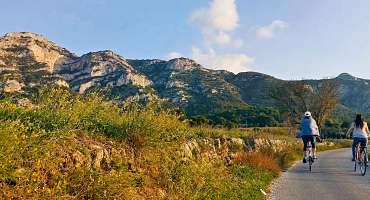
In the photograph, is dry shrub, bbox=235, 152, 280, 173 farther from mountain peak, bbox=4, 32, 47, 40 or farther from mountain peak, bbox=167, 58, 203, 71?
mountain peak, bbox=4, 32, 47, 40

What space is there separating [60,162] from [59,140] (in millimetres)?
605

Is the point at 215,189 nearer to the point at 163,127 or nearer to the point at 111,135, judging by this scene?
the point at 163,127

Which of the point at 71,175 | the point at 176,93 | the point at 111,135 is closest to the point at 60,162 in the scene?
the point at 71,175

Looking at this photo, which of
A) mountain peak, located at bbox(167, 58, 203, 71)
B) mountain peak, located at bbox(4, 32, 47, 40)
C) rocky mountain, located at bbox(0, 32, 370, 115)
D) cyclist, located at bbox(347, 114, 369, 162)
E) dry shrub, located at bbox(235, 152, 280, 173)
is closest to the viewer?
cyclist, located at bbox(347, 114, 369, 162)

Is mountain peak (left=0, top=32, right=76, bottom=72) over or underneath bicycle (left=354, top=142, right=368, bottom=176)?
over

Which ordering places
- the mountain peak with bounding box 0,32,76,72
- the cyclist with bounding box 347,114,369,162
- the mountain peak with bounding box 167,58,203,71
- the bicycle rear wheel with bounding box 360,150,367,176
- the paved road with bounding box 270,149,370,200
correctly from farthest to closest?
the mountain peak with bounding box 167,58,203,71, the mountain peak with bounding box 0,32,76,72, the cyclist with bounding box 347,114,369,162, the bicycle rear wheel with bounding box 360,150,367,176, the paved road with bounding box 270,149,370,200

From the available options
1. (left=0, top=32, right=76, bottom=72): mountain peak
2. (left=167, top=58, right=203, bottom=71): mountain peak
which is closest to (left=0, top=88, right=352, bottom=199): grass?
(left=0, top=32, right=76, bottom=72): mountain peak

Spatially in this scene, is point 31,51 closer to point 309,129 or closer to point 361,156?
point 309,129

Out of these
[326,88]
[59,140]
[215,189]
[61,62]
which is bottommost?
[215,189]

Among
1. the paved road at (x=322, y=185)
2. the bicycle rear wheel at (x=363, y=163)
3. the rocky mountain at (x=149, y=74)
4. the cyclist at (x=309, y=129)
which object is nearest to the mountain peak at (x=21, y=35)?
the rocky mountain at (x=149, y=74)

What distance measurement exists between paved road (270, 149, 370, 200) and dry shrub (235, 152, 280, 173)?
71cm

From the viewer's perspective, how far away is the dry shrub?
16.4 meters

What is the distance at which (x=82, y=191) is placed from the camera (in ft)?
19.7

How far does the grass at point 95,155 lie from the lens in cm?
541
